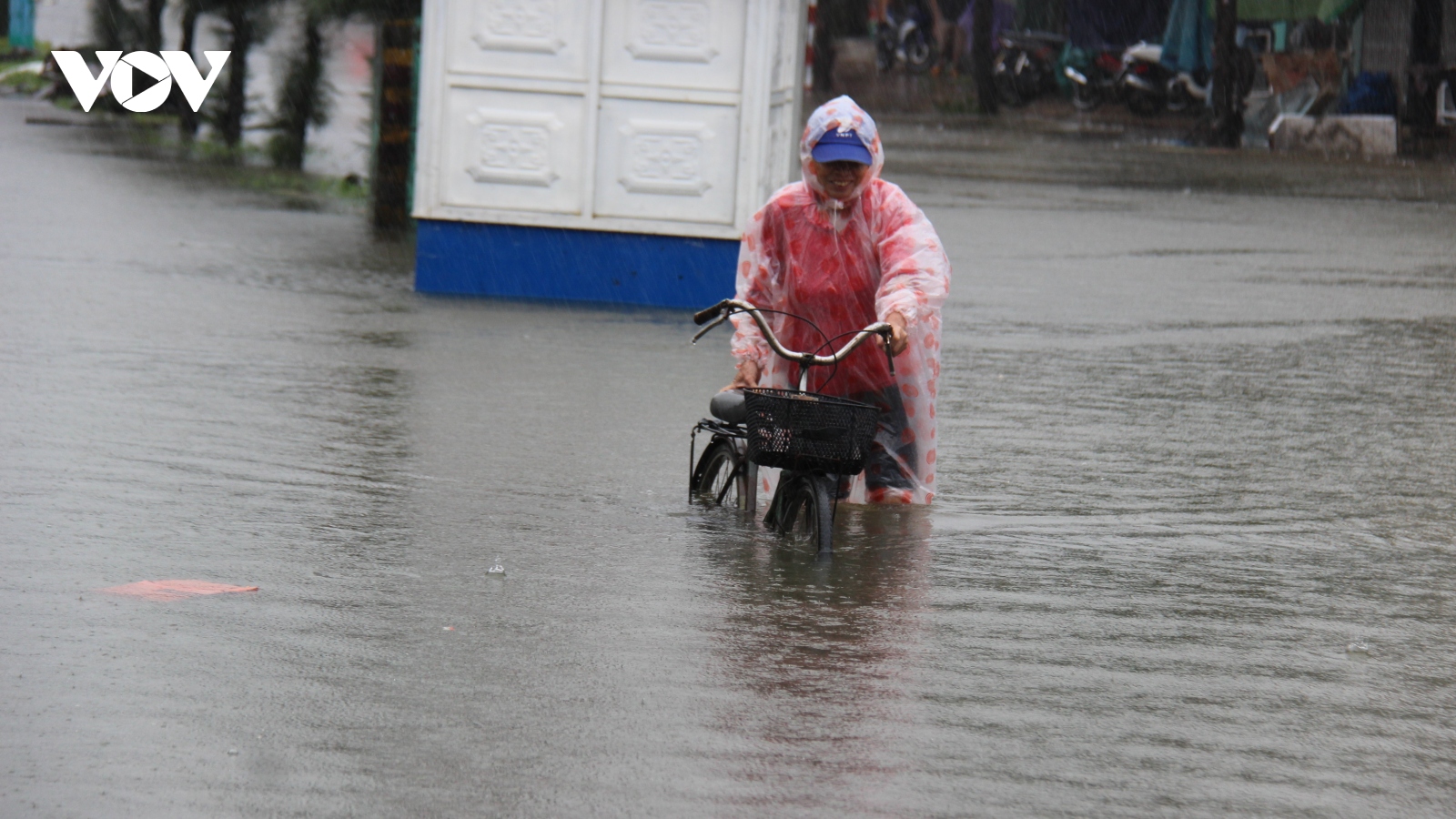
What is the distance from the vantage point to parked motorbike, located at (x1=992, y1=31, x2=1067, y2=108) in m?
42.3

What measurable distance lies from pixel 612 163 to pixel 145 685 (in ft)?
27.1

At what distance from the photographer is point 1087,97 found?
40.9 m

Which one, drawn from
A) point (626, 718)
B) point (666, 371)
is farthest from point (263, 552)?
point (666, 371)

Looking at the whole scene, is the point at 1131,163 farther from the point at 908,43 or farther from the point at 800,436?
the point at 908,43

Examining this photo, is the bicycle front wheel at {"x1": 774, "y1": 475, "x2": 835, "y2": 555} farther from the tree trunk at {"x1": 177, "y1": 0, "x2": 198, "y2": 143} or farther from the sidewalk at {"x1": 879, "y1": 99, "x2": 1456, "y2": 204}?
the tree trunk at {"x1": 177, "y1": 0, "x2": 198, "y2": 143}

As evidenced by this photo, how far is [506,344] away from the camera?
Answer: 441 inches

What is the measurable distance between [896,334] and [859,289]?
26.3 inches

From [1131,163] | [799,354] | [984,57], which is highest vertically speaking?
[984,57]

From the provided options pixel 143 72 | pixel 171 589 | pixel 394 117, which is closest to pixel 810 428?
pixel 171 589

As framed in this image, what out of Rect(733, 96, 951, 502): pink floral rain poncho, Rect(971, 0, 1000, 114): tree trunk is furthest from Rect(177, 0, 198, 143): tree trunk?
Rect(971, 0, 1000, 114): tree trunk

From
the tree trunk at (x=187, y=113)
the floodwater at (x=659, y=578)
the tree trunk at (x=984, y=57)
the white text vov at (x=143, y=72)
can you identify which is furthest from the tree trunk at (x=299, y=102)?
the tree trunk at (x=984, y=57)

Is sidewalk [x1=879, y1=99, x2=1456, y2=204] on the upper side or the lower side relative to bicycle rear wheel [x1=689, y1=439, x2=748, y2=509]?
upper

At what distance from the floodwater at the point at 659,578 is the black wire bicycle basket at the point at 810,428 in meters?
0.38

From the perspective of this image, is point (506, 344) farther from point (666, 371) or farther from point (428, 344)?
point (666, 371)
